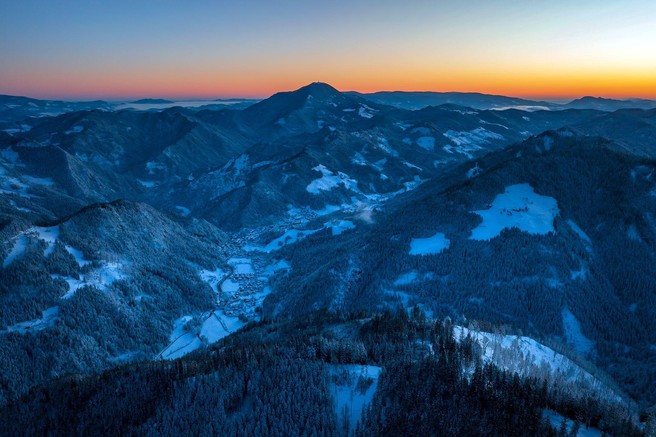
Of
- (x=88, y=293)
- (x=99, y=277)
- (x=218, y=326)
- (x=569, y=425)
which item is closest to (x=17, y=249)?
(x=99, y=277)

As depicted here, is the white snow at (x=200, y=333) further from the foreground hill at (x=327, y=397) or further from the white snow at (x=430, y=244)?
the white snow at (x=430, y=244)

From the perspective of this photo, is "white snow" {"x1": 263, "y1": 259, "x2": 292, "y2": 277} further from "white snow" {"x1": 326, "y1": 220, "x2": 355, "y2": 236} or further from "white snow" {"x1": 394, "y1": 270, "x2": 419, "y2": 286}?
"white snow" {"x1": 394, "y1": 270, "x2": 419, "y2": 286}

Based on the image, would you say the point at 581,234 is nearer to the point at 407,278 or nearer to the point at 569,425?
the point at 407,278

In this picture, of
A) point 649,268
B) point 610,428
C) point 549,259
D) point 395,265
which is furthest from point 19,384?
point 649,268

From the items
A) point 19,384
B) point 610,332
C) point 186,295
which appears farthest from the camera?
point 186,295

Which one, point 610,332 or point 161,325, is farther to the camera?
point 161,325

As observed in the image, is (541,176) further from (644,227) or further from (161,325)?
(161,325)

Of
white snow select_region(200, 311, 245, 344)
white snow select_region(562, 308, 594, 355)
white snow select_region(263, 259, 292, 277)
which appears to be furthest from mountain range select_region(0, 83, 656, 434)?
white snow select_region(263, 259, 292, 277)
